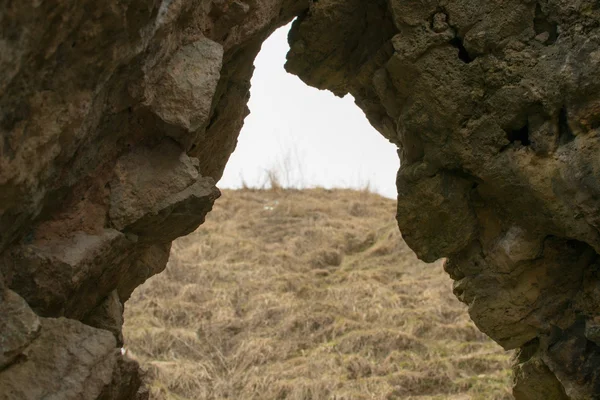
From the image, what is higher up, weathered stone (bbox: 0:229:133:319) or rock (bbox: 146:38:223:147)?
rock (bbox: 146:38:223:147)

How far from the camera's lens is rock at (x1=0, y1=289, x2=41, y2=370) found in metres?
2.60

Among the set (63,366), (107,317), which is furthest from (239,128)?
(63,366)

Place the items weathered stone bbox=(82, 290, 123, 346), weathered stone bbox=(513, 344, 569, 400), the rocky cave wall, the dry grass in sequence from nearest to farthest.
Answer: the rocky cave wall < weathered stone bbox=(82, 290, 123, 346) < weathered stone bbox=(513, 344, 569, 400) < the dry grass

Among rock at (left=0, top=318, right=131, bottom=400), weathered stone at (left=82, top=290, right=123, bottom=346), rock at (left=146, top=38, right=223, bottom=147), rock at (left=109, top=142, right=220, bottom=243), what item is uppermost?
rock at (left=146, top=38, right=223, bottom=147)

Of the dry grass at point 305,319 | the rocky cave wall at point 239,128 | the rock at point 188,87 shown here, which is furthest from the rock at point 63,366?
the dry grass at point 305,319

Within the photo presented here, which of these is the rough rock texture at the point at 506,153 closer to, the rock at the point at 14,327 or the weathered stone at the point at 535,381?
the weathered stone at the point at 535,381

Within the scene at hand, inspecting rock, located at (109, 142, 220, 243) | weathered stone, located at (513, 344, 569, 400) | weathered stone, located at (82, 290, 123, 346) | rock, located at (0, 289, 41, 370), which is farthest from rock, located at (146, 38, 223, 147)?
weathered stone, located at (513, 344, 569, 400)

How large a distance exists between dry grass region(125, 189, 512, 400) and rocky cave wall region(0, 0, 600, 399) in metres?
2.64

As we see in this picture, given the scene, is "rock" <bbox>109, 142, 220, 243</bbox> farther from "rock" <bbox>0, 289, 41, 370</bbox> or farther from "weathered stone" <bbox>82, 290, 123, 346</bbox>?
"rock" <bbox>0, 289, 41, 370</bbox>

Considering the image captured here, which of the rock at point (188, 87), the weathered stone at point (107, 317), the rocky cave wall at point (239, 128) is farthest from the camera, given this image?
the weathered stone at point (107, 317)

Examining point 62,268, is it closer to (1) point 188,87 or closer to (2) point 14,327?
(2) point 14,327

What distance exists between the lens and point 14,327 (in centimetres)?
263

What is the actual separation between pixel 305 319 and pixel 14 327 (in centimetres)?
540

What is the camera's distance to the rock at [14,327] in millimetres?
2604
